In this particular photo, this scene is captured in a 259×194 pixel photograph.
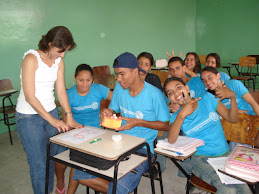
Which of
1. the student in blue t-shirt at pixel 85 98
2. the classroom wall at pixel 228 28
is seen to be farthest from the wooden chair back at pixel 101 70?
the classroom wall at pixel 228 28

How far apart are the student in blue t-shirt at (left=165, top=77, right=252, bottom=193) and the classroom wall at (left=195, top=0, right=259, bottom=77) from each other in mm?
7213

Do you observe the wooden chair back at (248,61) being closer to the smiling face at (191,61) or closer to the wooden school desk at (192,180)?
the smiling face at (191,61)

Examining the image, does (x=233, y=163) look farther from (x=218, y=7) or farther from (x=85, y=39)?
(x=218, y=7)

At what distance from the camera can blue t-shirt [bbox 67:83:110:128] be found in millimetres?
2398

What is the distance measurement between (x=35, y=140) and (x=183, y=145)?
1.11 metres

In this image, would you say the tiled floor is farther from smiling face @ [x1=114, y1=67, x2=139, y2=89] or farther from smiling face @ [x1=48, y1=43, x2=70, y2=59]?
smiling face @ [x1=48, y1=43, x2=70, y2=59]

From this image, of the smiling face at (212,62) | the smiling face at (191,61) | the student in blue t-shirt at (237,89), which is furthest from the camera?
the smiling face at (191,61)

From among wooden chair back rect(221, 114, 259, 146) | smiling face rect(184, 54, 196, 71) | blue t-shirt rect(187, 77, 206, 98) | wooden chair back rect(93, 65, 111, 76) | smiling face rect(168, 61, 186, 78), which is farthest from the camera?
wooden chair back rect(93, 65, 111, 76)

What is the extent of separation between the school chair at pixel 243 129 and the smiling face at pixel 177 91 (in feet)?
1.27

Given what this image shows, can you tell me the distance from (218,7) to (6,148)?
325 inches

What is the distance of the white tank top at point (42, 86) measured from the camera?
1.81m

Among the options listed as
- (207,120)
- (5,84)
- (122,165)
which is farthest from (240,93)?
(5,84)

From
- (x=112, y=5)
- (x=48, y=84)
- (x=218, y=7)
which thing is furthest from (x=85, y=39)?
(x=218, y=7)

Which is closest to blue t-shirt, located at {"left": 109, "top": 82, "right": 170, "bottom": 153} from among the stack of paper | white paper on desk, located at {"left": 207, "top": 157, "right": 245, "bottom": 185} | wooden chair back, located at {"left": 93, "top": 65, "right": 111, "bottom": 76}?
the stack of paper
